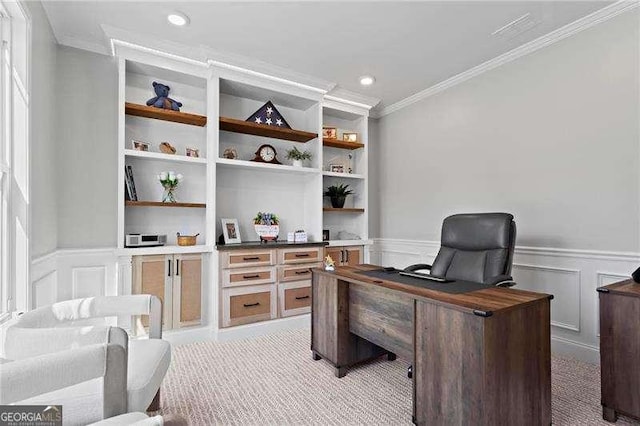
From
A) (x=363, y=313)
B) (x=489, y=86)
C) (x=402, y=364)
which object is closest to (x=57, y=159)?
(x=363, y=313)

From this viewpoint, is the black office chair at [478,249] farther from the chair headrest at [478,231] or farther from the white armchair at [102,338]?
the white armchair at [102,338]

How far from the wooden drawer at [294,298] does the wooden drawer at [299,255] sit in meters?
0.24

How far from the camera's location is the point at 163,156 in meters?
2.94

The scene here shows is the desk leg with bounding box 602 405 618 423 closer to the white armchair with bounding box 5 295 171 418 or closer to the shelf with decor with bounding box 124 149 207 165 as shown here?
the white armchair with bounding box 5 295 171 418

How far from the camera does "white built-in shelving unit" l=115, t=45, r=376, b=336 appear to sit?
2969 millimetres

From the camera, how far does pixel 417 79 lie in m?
3.57

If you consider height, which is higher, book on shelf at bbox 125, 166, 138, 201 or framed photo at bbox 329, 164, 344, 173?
framed photo at bbox 329, 164, 344, 173

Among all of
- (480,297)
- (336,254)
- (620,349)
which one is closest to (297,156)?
(336,254)

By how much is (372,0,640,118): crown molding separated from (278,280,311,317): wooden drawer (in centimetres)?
269

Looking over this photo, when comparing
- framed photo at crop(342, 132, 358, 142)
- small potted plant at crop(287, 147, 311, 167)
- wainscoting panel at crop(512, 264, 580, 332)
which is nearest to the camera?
wainscoting panel at crop(512, 264, 580, 332)

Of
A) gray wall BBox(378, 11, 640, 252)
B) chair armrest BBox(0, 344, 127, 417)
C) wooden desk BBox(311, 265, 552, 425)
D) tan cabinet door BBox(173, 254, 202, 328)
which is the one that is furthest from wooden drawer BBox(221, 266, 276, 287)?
chair armrest BBox(0, 344, 127, 417)

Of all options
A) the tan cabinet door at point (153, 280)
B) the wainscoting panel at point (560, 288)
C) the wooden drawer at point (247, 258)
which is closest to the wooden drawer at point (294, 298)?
the wooden drawer at point (247, 258)

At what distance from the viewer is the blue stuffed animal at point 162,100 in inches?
120

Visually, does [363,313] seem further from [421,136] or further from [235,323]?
[421,136]
